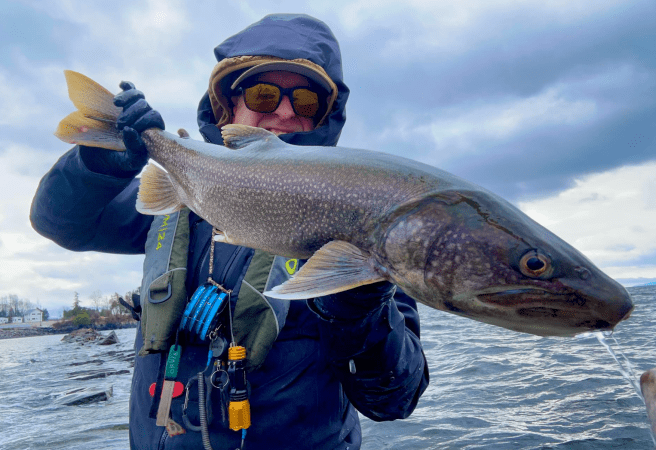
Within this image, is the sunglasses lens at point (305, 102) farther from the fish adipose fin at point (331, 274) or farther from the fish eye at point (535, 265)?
the fish eye at point (535, 265)

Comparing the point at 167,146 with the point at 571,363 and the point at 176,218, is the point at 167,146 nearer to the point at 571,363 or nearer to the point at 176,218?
the point at 176,218

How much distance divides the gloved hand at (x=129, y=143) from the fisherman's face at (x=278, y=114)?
79 cm

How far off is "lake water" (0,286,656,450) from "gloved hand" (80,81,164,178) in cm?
539

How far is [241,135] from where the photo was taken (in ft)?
8.69

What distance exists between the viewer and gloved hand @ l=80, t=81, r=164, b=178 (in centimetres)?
299

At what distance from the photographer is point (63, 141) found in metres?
2.95

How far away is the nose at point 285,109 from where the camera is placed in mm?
3666

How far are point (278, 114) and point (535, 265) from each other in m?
2.63

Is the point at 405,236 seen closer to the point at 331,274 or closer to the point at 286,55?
the point at 331,274

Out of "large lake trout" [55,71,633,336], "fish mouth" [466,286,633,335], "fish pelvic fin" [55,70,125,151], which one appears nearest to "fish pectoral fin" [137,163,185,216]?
"fish pelvic fin" [55,70,125,151]

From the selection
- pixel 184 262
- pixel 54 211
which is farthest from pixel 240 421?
pixel 54 211

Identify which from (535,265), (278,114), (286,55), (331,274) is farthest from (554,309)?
(286,55)

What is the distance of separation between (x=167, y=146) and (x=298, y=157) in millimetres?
1255

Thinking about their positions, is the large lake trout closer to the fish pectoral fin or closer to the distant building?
the fish pectoral fin
